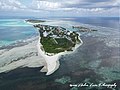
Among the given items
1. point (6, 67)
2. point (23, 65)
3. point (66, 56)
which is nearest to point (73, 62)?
point (66, 56)

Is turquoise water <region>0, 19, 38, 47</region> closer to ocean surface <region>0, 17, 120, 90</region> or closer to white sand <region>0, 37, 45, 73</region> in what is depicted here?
white sand <region>0, 37, 45, 73</region>

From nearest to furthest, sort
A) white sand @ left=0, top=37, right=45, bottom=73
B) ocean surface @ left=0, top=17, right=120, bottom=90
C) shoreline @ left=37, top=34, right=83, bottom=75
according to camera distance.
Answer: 1. ocean surface @ left=0, top=17, right=120, bottom=90
2. shoreline @ left=37, top=34, right=83, bottom=75
3. white sand @ left=0, top=37, right=45, bottom=73

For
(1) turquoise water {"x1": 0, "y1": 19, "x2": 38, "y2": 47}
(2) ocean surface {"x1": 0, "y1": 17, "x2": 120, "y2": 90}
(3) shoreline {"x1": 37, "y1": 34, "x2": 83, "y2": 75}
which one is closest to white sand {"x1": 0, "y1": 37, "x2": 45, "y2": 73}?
(2) ocean surface {"x1": 0, "y1": 17, "x2": 120, "y2": 90}

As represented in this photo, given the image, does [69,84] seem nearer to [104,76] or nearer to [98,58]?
[104,76]

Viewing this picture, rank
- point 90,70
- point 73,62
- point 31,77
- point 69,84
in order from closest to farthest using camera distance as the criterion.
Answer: point 69,84, point 31,77, point 90,70, point 73,62

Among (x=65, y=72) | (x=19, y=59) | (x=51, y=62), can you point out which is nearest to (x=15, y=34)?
(x=19, y=59)

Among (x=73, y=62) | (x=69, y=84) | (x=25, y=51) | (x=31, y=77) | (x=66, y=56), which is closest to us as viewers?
(x=69, y=84)

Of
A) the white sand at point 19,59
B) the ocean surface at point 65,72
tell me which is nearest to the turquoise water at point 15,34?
the white sand at point 19,59

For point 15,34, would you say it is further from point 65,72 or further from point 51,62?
point 65,72

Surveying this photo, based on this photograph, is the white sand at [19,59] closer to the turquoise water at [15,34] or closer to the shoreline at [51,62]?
the shoreline at [51,62]

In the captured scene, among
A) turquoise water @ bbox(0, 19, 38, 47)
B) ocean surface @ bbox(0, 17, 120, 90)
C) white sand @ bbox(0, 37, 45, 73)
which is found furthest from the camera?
turquoise water @ bbox(0, 19, 38, 47)

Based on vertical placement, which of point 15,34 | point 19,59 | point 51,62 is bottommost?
point 15,34
